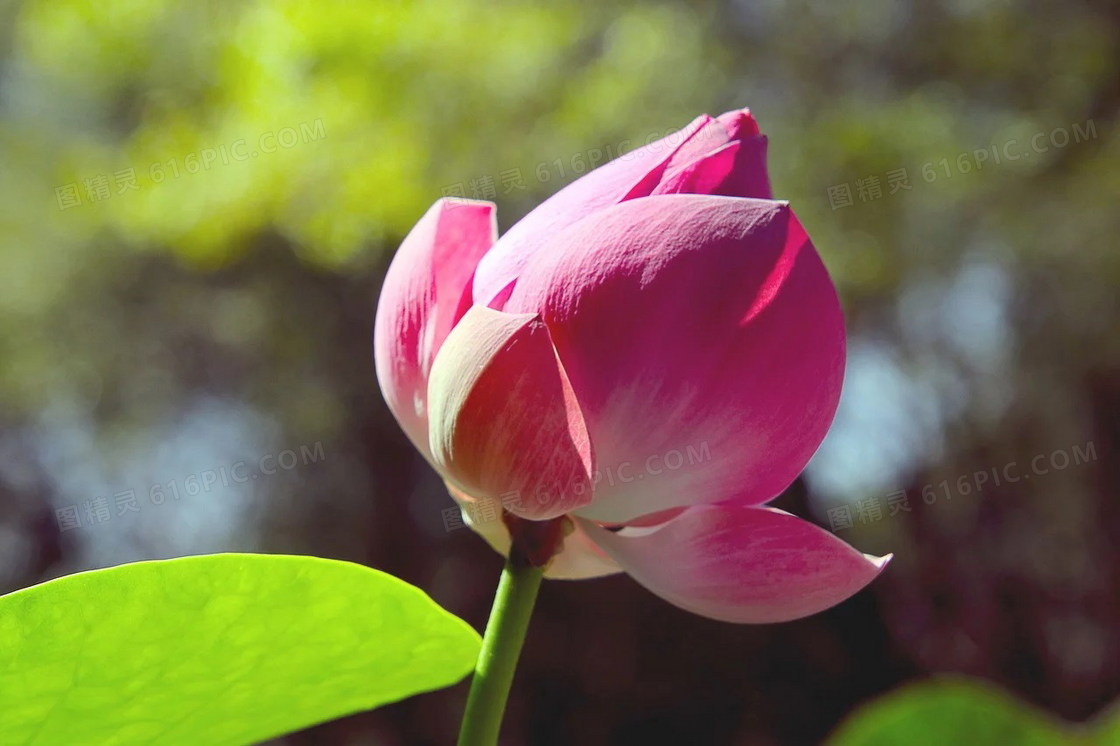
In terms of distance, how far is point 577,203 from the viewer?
224 millimetres

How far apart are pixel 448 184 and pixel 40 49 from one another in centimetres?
85

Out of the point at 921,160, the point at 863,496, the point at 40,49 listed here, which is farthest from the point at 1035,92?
the point at 40,49

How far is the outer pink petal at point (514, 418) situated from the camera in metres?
0.20

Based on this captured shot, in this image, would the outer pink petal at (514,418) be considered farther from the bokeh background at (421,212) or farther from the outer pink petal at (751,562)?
the bokeh background at (421,212)

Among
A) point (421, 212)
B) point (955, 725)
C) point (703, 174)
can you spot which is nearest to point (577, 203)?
point (703, 174)

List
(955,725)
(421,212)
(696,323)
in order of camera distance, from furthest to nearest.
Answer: (421,212), (955,725), (696,323)

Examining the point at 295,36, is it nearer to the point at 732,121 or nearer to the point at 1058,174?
the point at 1058,174

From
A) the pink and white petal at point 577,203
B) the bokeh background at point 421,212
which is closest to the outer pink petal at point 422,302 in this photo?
the pink and white petal at point 577,203

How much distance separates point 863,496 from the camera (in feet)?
6.05

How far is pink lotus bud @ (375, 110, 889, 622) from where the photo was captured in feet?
0.64

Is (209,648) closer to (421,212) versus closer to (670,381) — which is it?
(670,381)

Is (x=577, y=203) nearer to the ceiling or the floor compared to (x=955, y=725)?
nearer to the ceiling

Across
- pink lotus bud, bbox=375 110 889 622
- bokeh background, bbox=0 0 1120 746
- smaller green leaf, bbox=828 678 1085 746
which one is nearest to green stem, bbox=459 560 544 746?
pink lotus bud, bbox=375 110 889 622

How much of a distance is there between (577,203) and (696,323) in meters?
0.05
